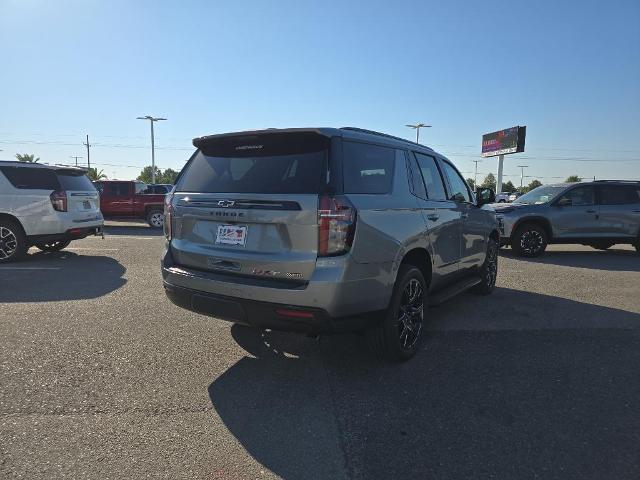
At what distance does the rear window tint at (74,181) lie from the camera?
905 centimetres

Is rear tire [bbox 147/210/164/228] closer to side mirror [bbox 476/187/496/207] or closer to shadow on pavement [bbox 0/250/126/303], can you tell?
shadow on pavement [bbox 0/250/126/303]

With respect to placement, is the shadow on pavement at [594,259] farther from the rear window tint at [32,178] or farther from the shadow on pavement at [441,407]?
the rear window tint at [32,178]

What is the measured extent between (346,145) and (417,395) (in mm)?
1972

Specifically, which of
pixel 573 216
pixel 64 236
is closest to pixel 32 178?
pixel 64 236

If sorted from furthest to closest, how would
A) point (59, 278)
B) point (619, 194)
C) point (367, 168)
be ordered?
1. point (619, 194)
2. point (59, 278)
3. point (367, 168)

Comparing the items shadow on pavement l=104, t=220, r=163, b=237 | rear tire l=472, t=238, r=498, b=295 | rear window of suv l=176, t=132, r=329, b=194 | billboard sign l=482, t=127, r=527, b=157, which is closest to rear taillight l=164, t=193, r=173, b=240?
rear window of suv l=176, t=132, r=329, b=194

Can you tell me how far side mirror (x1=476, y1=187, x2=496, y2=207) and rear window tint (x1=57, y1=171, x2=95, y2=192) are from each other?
7.65 meters

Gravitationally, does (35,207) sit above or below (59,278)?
above

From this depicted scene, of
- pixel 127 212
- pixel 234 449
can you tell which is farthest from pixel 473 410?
pixel 127 212

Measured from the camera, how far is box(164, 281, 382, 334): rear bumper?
10.6 feet

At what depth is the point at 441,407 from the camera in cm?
324

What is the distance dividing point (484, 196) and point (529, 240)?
5.04 m

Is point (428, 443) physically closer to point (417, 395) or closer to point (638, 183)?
point (417, 395)

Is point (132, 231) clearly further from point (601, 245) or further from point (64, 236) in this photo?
point (601, 245)
